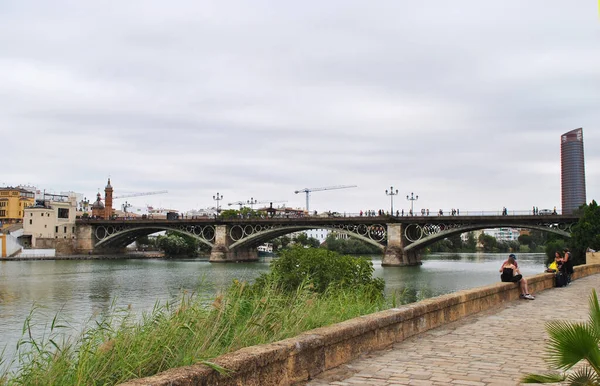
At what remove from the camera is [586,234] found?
55062 mm

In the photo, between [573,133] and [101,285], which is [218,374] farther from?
[573,133]

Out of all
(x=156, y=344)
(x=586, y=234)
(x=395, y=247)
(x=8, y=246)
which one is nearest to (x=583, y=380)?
(x=156, y=344)

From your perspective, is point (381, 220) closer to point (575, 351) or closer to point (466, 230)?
point (466, 230)

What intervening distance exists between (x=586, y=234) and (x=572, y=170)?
114561 mm

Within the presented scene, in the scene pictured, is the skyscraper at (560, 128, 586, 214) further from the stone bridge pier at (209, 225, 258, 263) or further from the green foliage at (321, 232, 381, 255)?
the stone bridge pier at (209, 225, 258, 263)

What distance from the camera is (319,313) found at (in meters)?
9.23

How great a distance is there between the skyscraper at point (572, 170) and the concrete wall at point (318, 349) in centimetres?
15019

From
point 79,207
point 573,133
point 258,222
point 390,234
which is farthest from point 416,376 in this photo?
point 573,133

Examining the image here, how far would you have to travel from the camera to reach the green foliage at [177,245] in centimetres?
10562

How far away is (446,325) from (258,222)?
69510mm

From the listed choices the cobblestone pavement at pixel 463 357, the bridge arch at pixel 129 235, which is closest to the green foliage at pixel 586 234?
the bridge arch at pixel 129 235

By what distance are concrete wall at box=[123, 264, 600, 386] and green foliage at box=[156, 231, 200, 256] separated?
9625cm

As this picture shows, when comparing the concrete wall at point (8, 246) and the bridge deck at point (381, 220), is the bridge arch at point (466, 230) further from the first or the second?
the concrete wall at point (8, 246)

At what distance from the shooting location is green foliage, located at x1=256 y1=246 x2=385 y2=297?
1978 cm
